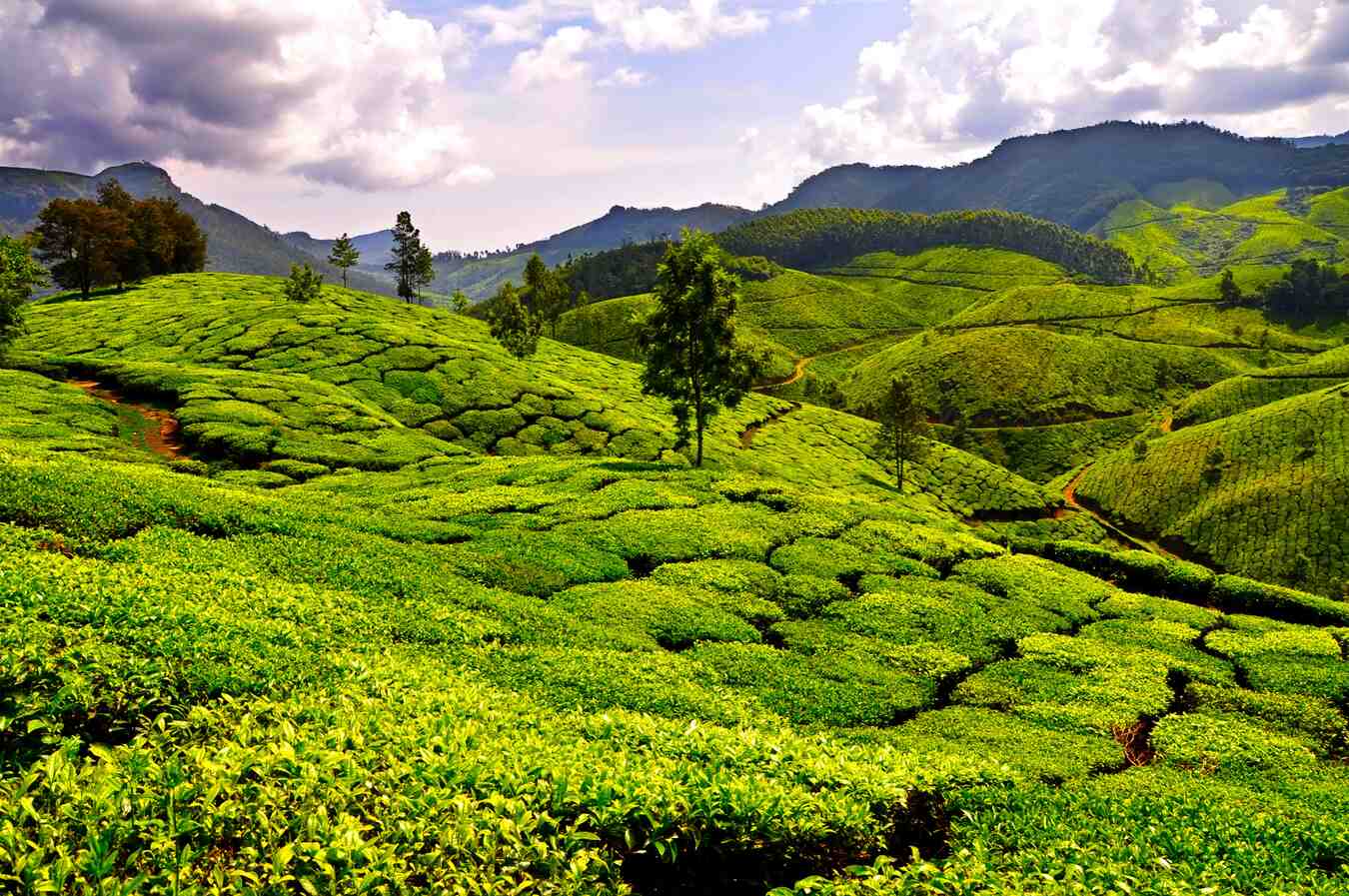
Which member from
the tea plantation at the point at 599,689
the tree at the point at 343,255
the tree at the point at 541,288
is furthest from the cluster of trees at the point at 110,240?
the tea plantation at the point at 599,689

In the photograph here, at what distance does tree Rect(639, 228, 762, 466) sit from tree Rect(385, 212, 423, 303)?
97789 mm

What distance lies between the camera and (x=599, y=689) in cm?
1516

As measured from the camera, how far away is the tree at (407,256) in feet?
419

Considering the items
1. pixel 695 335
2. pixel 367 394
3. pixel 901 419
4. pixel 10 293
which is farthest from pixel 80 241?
pixel 901 419

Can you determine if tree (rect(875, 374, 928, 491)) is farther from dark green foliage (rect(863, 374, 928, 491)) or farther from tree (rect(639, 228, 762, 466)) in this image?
tree (rect(639, 228, 762, 466))

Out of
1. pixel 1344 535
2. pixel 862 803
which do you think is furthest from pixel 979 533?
pixel 1344 535

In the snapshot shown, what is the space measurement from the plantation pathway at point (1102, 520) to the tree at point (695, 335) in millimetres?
94434

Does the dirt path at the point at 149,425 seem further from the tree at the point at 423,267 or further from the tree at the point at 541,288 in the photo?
the tree at the point at 423,267

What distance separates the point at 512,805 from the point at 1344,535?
143 m

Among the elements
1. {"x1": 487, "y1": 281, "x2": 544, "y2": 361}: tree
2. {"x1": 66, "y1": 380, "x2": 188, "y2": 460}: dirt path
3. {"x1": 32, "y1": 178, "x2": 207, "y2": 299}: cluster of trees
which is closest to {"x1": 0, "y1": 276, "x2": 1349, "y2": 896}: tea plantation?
{"x1": 66, "y1": 380, "x2": 188, "y2": 460}: dirt path

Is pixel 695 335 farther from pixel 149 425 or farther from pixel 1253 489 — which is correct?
pixel 1253 489

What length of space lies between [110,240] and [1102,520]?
175615 millimetres

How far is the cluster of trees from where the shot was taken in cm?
10394

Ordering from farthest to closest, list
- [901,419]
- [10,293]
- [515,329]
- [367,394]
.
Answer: [901,419] < [515,329] < [367,394] < [10,293]
